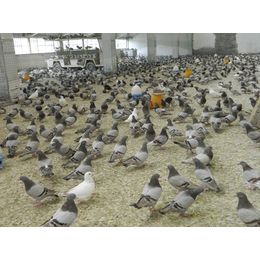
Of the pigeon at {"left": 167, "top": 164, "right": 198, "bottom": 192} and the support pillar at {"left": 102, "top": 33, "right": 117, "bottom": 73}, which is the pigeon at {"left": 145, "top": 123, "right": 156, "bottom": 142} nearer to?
the pigeon at {"left": 167, "top": 164, "right": 198, "bottom": 192}

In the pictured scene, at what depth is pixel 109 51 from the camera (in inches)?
765

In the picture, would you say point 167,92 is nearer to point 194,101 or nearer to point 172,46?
point 194,101

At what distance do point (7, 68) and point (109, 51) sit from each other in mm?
8781

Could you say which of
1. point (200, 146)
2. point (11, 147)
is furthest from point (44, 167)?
point (200, 146)

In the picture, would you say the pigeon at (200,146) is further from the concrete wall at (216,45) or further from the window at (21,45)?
the window at (21,45)

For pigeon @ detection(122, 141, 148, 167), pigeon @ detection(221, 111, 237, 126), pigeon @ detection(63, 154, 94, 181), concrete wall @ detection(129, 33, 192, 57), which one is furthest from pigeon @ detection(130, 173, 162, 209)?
concrete wall @ detection(129, 33, 192, 57)

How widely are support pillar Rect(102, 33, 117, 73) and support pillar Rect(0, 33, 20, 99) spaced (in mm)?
7934

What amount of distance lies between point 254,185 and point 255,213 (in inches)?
39.7

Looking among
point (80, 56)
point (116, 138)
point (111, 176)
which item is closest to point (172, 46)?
point (80, 56)

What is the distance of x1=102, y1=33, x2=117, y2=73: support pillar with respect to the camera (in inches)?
744

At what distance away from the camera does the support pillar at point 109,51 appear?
1891 cm

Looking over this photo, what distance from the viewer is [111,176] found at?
16.9 feet

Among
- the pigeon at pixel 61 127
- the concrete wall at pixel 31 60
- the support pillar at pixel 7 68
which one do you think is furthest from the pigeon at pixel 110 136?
the concrete wall at pixel 31 60

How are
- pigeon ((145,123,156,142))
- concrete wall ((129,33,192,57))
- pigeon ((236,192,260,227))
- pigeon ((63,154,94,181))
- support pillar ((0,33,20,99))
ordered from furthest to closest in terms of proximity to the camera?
concrete wall ((129,33,192,57))
support pillar ((0,33,20,99))
pigeon ((145,123,156,142))
pigeon ((63,154,94,181))
pigeon ((236,192,260,227))
